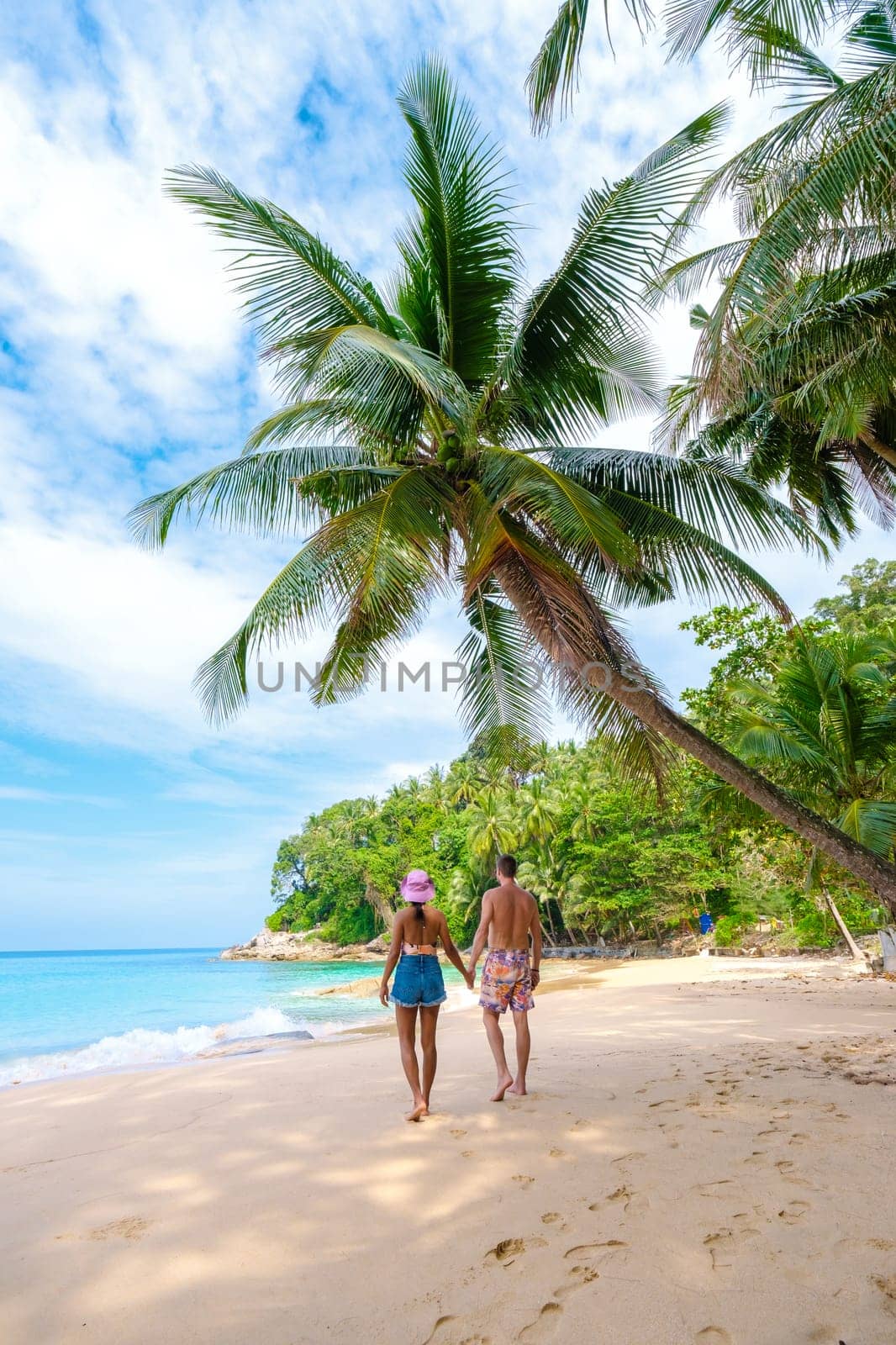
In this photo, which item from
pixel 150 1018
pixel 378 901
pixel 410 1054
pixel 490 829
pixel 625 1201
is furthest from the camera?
pixel 378 901

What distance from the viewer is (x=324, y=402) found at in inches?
288

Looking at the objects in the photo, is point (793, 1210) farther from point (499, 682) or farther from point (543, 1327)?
point (499, 682)

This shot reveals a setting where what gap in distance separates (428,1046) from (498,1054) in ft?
1.76

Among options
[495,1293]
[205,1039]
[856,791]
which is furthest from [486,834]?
[495,1293]

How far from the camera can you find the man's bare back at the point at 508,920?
5016 mm

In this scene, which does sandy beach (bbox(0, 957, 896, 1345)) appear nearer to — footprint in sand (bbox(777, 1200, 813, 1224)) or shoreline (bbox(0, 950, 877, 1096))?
footprint in sand (bbox(777, 1200, 813, 1224))

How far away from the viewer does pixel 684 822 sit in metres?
29.7

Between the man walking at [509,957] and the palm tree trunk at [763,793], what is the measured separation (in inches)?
74.7

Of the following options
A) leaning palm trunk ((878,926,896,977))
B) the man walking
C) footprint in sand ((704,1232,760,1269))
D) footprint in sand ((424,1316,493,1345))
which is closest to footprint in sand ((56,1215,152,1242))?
footprint in sand ((424,1316,493,1345))

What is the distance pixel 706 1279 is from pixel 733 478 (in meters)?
6.18

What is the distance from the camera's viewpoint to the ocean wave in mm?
10805

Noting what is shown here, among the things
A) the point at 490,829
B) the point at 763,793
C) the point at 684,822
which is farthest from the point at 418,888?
the point at 490,829

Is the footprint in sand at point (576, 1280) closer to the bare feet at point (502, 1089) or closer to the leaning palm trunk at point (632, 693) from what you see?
the bare feet at point (502, 1089)

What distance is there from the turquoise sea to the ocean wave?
0.09ft
